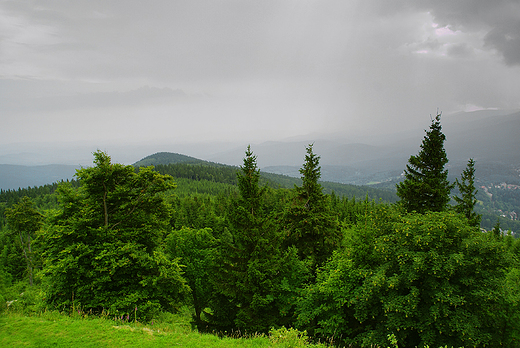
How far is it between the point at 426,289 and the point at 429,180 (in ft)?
29.8

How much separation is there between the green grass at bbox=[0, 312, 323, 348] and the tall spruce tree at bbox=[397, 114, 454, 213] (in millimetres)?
14281

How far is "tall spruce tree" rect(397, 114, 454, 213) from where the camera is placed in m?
17.2

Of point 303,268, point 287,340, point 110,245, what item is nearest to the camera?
point 287,340

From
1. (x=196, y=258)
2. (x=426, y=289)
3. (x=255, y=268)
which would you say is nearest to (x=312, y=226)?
(x=255, y=268)

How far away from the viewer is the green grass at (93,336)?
26.5 ft

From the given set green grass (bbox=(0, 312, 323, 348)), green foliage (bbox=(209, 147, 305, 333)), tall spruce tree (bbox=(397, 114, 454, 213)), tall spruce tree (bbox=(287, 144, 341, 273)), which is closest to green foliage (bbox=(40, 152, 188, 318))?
green grass (bbox=(0, 312, 323, 348))

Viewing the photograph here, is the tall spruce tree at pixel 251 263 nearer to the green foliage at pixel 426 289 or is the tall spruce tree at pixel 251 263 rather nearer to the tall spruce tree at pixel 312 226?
the green foliage at pixel 426 289

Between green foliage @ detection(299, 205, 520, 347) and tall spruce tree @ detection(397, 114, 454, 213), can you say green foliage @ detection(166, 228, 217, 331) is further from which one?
tall spruce tree @ detection(397, 114, 454, 213)

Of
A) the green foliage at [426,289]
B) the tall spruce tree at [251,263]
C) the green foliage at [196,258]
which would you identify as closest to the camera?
the green foliage at [426,289]

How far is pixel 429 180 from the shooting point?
56.9 feet

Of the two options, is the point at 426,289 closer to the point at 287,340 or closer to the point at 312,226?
the point at 287,340

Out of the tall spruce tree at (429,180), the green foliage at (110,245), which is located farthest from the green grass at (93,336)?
the tall spruce tree at (429,180)

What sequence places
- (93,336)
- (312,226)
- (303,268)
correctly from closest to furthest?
1. (93,336)
2. (303,268)
3. (312,226)

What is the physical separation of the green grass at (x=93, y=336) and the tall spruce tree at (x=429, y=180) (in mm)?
Answer: 14281
